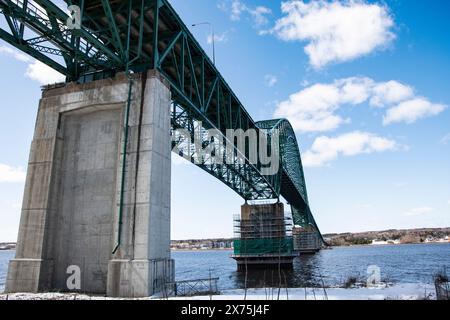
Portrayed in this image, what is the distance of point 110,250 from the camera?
1638 cm

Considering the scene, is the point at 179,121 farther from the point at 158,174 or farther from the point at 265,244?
the point at 265,244

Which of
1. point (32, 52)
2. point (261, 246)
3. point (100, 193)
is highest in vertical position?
point (32, 52)

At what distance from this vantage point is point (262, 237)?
61625mm

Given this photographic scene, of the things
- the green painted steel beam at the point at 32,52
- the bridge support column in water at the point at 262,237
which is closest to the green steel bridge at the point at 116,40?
the green painted steel beam at the point at 32,52

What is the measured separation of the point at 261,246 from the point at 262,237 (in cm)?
206

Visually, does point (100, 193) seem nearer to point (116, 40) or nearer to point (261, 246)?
point (116, 40)

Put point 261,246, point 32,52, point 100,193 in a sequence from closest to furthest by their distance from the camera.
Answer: point 32,52 → point 100,193 → point 261,246

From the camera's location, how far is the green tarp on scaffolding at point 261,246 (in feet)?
194

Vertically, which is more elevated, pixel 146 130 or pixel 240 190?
pixel 240 190

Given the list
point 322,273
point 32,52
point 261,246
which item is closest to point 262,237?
point 261,246

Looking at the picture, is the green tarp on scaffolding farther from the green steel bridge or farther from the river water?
the green steel bridge

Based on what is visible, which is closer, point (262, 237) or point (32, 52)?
point (32, 52)

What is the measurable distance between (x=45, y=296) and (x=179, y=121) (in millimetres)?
20877
